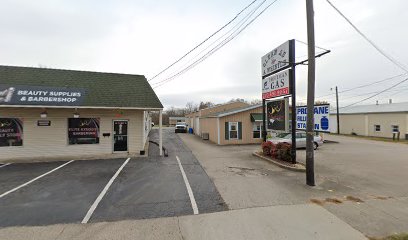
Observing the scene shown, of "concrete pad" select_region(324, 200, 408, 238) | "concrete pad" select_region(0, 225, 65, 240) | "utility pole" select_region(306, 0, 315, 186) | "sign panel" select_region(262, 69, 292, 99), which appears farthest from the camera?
"sign panel" select_region(262, 69, 292, 99)

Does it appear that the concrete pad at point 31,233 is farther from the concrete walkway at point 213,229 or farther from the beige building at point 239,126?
the beige building at point 239,126

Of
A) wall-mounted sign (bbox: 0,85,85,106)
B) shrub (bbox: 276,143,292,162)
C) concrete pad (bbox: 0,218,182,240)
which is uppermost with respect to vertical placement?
wall-mounted sign (bbox: 0,85,85,106)

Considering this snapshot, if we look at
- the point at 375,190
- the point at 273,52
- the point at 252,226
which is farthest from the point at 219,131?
the point at 252,226

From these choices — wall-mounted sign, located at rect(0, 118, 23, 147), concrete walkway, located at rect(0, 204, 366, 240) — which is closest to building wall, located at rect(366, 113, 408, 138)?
concrete walkway, located at rect(0, 204, 366, 240)

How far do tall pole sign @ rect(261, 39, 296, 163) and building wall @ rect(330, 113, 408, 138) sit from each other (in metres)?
15.9

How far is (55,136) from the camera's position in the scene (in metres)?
12.8

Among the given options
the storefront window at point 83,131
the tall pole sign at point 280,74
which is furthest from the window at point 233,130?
the storefront window at point 83,131

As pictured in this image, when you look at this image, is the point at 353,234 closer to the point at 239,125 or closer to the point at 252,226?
the point at 252,226

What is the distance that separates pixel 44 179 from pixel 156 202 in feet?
16.8

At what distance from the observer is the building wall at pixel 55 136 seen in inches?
488

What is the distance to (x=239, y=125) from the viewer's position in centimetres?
2077

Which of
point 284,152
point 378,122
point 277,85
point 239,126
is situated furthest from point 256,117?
point 378,122

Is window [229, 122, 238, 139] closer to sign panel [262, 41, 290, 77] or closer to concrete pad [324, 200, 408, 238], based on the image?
sign panel [262, 41, 290, 77]

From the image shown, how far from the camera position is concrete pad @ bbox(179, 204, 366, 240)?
178 inches
